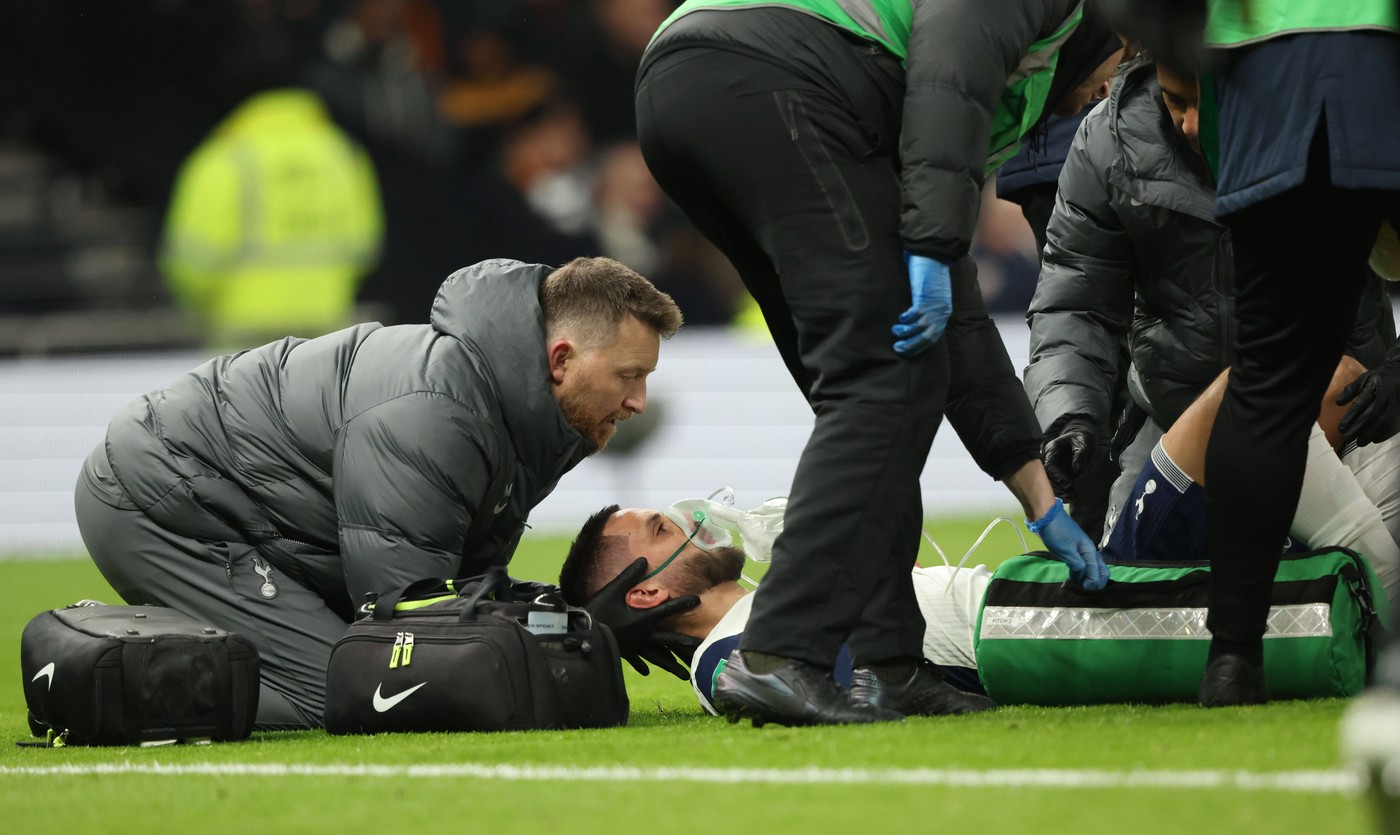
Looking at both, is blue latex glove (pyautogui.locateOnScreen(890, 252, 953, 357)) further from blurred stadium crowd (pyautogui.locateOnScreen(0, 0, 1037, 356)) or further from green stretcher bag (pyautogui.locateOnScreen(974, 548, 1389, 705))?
blurred stadium crowd (pyautogui.locateOnScreen(0, 0, 1037, 356))

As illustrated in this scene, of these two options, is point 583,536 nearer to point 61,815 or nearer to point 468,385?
point 468,385

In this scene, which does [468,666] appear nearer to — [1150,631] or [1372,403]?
[1150,631]

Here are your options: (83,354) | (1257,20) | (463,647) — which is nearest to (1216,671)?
(1257,20)

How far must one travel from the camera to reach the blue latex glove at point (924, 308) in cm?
304

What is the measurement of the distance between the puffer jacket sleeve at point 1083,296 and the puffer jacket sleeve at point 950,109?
1.20 meters

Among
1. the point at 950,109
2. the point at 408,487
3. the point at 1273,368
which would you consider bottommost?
the point at 408,487

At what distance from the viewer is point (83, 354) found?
1079cm

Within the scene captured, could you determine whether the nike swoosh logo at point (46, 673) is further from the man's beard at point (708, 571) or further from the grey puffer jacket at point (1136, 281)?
the grey puffer jacket at point (1136, 281)

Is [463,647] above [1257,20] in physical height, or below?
below

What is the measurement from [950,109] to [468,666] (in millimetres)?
1354

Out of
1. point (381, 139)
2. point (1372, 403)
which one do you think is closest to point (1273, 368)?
point (1372, 403)

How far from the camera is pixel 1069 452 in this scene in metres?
4.05

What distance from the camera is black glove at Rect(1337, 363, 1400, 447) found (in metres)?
3.71

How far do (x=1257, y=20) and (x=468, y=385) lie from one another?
5.51ft
